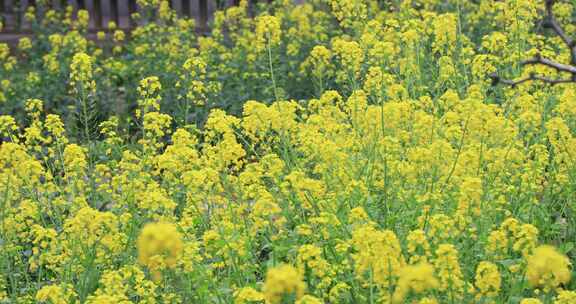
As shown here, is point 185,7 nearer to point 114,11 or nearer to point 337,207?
point 114,11

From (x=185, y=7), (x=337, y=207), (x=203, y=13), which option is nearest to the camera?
(x=337, y=207)

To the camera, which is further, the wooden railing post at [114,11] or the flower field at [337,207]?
the wooden railing post at [114,11]

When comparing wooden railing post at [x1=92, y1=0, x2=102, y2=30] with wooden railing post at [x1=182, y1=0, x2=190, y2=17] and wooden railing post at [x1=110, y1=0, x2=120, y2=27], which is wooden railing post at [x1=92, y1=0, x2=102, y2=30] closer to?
wooden railing post at [x1=110, y1=0, x2=120, y2=27]

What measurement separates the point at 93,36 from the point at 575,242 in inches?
258

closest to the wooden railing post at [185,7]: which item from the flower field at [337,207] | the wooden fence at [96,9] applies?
the wooden fence at [96,9]

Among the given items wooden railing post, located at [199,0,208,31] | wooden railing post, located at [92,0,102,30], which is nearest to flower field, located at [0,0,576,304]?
wooden railing post, located at [199,0,208,31]

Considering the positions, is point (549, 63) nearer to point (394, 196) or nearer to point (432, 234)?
point (432, 234)

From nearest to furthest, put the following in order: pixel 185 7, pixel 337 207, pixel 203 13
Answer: pixel 337 207
pixel 203 13
pixel 185 7

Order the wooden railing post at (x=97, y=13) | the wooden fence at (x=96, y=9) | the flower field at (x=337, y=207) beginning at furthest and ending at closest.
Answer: the wooden railing post at (x=97, y=13) → the wooden fence at (x=96, y=9) → the flower field at (x=337, y=207)

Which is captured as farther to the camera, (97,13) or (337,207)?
(97,13)

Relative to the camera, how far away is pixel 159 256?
2846 millimetres

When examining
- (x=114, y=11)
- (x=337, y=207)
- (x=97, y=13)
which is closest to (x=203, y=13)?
(x=114, y=11)

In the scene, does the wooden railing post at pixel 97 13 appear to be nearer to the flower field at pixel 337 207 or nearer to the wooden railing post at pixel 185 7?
the wooden railing post at pixel 185 7

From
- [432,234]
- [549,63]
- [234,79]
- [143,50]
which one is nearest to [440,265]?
[432,234]
